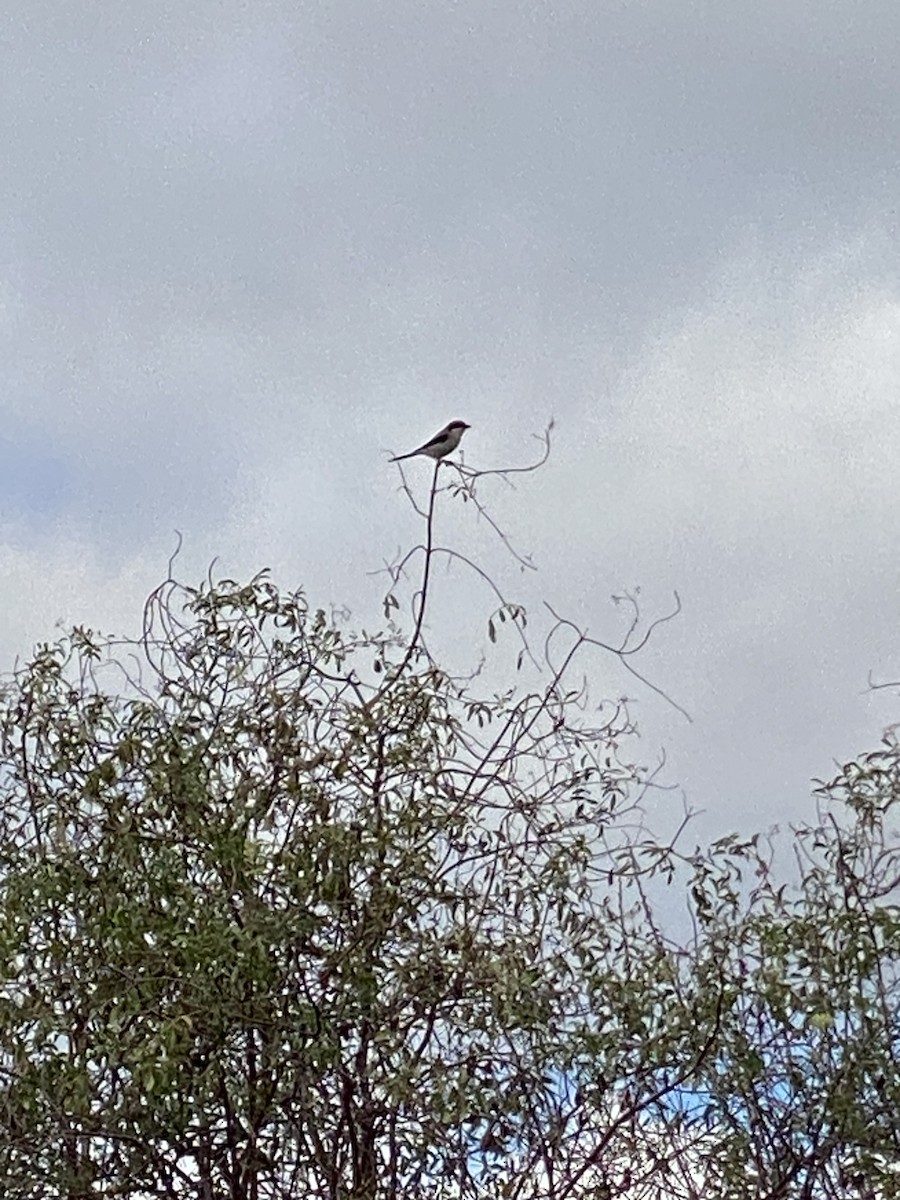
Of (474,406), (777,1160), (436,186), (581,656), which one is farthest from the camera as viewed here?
(436,186)

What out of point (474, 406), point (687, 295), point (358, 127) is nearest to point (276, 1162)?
point (474, 406)

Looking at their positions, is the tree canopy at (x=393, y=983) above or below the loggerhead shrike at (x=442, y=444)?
below

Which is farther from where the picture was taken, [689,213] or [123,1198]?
[689,213]

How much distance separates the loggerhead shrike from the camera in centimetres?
312

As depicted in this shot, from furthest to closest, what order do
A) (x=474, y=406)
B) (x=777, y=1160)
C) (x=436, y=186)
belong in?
(x=436, y=186) < (x=474, y=406) < (x=777, y=1160)

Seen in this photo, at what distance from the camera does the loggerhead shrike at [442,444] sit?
123 inches

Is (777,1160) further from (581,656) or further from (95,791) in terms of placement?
(95,791)

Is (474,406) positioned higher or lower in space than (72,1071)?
higher

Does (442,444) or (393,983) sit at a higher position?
(442,444)

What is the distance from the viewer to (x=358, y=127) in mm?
3578

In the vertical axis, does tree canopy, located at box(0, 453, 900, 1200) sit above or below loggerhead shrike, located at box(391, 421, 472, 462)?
below

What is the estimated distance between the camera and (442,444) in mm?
3115

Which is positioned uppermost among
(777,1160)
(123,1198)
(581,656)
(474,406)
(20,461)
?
(474,406)

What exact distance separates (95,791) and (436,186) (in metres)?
1.43
